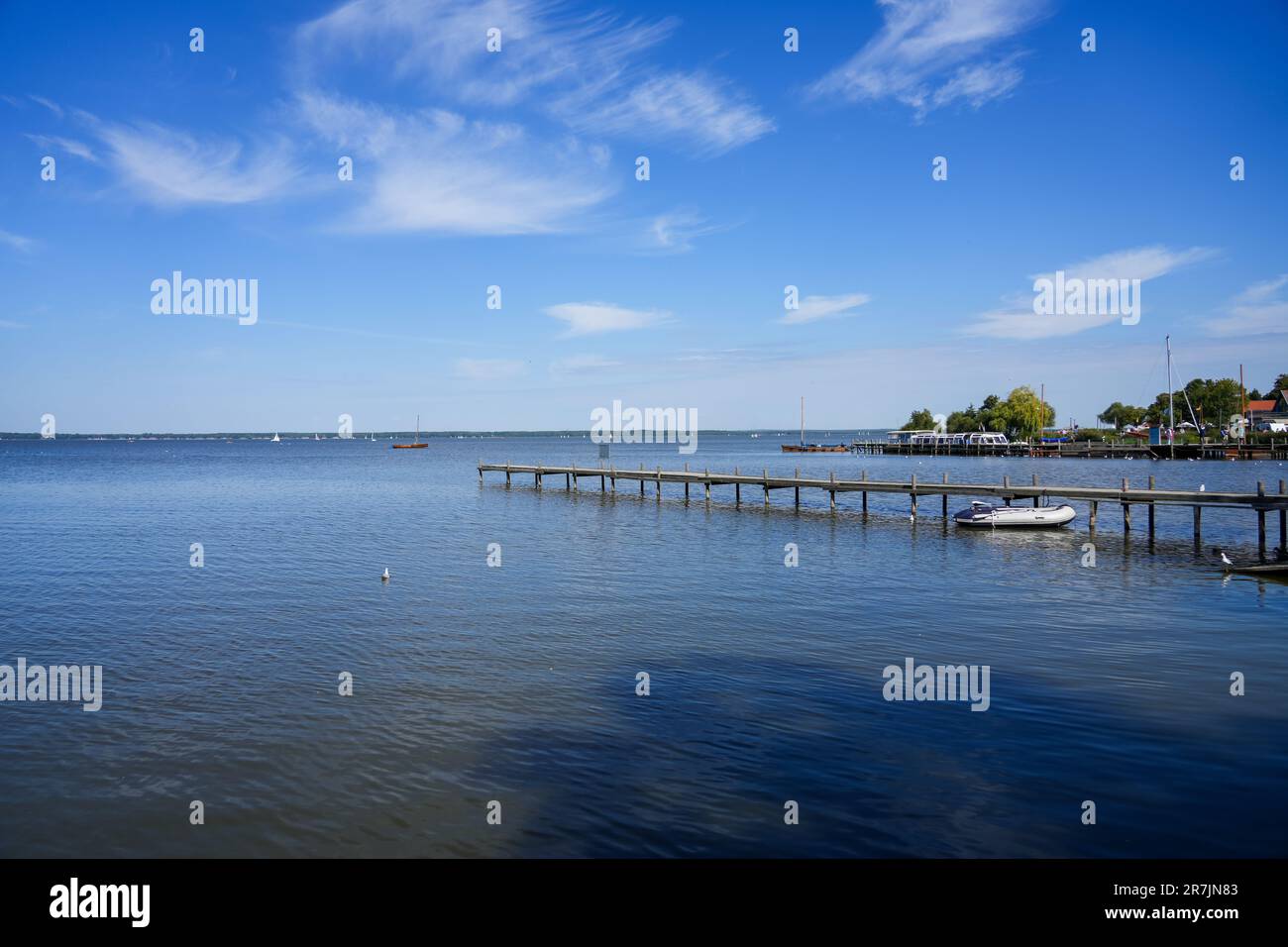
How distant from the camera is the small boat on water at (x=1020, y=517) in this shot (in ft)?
149

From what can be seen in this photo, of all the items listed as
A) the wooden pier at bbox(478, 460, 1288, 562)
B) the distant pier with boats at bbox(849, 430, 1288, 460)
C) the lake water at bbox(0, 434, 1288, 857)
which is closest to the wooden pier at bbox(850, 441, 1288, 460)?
the distant pier with boats at bbox(849, 430, 1288, 460)

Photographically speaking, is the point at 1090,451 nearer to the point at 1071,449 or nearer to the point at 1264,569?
the point at 1071,449

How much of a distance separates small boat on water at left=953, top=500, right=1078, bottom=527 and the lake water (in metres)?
9.23

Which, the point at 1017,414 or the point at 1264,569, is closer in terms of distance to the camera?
the point at 1264,569

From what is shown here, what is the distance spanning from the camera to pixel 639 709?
15727 millimetres

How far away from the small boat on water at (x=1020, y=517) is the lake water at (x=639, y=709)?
30.3 feet

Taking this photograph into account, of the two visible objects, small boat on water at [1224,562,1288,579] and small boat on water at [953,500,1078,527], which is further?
small boat on water at [953,500,1078,527]

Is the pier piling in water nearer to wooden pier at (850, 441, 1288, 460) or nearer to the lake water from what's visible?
the lake water

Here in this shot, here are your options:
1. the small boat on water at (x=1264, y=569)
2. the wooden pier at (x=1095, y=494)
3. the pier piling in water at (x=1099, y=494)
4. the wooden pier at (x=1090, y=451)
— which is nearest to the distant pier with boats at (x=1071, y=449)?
the wooden pier at (x=1090, y=451)

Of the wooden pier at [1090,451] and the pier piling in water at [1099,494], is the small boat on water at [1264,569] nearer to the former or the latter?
the pier piling in water at [1099,494]

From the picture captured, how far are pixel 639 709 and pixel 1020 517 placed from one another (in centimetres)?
3627

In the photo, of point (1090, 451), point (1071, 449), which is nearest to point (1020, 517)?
point (1090, 451)

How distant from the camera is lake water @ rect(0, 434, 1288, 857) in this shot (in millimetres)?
11133
